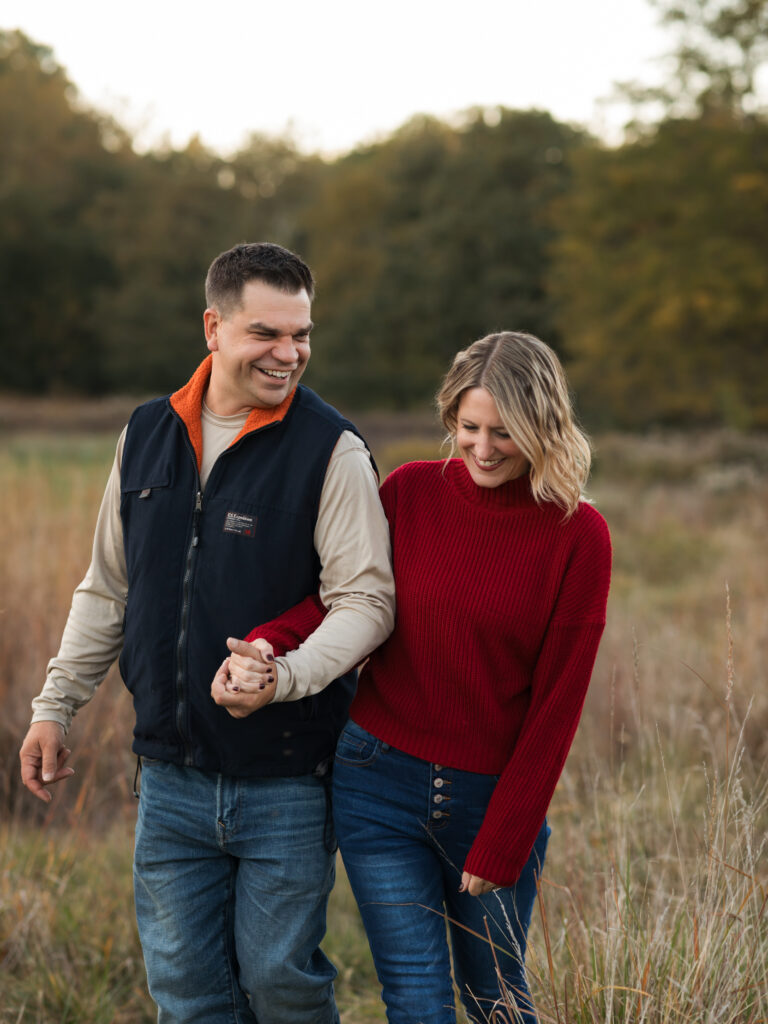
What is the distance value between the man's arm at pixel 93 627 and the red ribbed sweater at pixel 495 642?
1.72ft

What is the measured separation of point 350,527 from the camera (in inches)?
93.7

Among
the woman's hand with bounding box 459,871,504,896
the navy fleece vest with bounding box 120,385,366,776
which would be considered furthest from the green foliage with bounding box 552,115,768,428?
the woman's hand with bounding box 459,871,504,896

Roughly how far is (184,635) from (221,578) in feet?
0.53

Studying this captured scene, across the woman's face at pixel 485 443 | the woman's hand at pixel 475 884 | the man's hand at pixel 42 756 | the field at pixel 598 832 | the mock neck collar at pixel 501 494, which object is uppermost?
the woman's face at pixel 485 443

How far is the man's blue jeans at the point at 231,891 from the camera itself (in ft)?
7.95

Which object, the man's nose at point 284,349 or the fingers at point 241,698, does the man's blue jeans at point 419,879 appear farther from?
the man's nose at point 284,349

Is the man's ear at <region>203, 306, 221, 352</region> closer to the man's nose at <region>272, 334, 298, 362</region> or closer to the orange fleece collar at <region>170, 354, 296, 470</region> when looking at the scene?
the orange fleece collar at <region>170, 354, 296, 470</region>

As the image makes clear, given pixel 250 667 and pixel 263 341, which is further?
pixel 263 341

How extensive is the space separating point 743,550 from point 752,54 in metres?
17.7

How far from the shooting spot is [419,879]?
2404 mm

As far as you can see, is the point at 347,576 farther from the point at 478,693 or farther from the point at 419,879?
the point at 419,879

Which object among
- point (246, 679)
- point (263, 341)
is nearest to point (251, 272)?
point (263, 341)

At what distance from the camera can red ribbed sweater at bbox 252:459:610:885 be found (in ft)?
7.55

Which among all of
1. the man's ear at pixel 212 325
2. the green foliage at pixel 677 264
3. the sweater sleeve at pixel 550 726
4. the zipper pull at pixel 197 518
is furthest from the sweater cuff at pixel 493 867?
the green foliage at pixel 677 264
